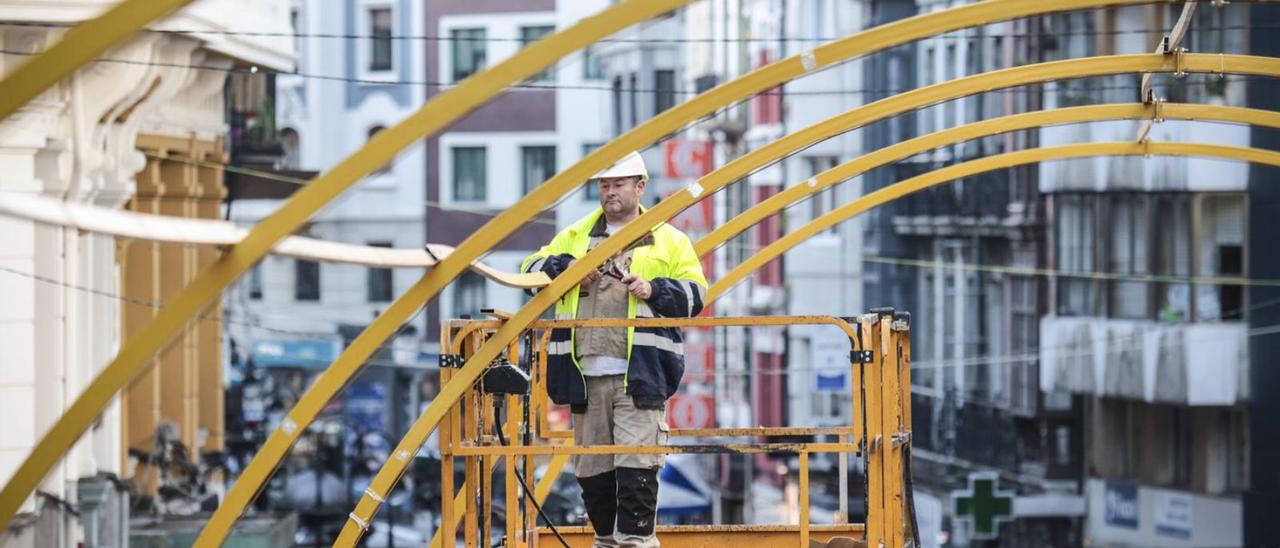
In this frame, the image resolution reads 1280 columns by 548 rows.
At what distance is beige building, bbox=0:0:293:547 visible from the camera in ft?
56.2

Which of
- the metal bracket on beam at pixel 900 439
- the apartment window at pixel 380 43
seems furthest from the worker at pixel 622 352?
the apartment window at pixel 380 43

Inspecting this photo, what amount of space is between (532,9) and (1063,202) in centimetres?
1907

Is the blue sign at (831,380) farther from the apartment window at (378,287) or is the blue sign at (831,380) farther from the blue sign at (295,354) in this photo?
the apartment window at (378,287)

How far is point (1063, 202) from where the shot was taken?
37.3 m

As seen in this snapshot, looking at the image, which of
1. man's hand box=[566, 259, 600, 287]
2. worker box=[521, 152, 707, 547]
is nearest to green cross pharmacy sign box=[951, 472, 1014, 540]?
worker box=[521, 152, 707, 547]

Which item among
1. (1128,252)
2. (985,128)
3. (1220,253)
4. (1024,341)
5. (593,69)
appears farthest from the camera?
(593,69)

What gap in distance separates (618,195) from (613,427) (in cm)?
112

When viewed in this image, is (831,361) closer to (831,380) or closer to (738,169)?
(831,380)

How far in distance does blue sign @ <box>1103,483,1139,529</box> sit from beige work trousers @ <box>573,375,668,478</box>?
87.7 ft

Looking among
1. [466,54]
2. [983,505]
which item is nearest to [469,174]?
[466,54]

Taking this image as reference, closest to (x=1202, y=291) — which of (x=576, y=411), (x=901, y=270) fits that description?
(x=901, y=270)

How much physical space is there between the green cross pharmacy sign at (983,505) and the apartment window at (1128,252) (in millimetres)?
3529

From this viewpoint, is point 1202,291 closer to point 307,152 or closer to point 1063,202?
point 1063,202

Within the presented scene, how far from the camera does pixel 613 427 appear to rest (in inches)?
418
